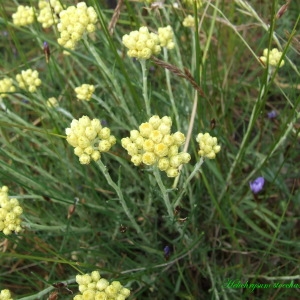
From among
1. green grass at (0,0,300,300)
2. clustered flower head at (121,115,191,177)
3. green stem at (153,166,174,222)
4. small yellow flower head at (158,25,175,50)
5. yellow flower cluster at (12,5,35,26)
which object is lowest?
green grass at (0,0,300,300)

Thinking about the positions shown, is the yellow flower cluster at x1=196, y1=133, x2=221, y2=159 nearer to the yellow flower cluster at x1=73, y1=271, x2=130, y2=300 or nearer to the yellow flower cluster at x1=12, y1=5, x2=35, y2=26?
the yellow flower cluster at x1=73, y1=271, x2=130, y2=300

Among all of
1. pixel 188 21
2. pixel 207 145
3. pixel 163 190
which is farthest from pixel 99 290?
pixel 188 21

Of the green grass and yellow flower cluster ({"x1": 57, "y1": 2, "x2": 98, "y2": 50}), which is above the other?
yellow flower cluster ({"x1": 57, "y1": 2, "x2": 98, "y2": 50})

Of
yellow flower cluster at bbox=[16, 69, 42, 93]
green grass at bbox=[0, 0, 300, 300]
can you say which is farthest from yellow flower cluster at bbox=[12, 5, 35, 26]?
yellow flower cluster at bbox=[16, 69, 42, 93]

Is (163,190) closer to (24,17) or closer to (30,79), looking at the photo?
(30,79)

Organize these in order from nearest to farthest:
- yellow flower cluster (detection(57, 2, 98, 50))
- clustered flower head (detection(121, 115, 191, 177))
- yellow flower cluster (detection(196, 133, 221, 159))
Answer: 1. clustered flower head (detection(121, 115, 191, 177))
2. yellow flower cluster (detection(196, 133, 221, 159))
3. yellow flower cluster (detection(57, 2, 98, 50))

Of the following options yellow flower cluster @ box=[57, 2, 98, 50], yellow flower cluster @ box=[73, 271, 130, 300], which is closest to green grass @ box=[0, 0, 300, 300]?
yellow flower cluster @ box=[57, 2, 98, 50]

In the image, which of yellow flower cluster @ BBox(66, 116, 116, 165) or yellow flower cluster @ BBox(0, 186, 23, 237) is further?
yellow flower cluster @ BBox(0, 186, 23, 237)

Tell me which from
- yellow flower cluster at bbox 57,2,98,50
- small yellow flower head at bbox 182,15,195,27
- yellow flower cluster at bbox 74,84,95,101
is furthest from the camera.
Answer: small yellow flower head at bbox 182,15,195,27

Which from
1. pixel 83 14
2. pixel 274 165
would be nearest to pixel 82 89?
pixel 83 14
